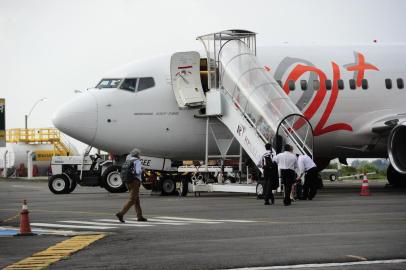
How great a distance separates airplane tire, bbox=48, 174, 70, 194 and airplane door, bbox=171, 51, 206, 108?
285 inches

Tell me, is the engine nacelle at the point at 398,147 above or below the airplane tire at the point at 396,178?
above

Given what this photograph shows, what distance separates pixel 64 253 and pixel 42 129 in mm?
68493

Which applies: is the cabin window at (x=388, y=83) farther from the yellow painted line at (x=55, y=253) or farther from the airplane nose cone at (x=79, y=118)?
the yellow painted line at (x=55, y=253)

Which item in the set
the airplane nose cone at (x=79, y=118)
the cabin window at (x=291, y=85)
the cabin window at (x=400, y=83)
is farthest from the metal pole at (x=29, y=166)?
the cabin window at (x=400, y=83)

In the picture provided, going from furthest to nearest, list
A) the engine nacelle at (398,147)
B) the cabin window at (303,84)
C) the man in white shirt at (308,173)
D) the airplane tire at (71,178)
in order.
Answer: the airplane tire at (71,178)
the cabin window at (303,84)
the engine nacelle at (398,147)
the man in white shirt at (308,173)

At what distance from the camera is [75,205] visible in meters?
26.5

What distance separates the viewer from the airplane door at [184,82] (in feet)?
98.0

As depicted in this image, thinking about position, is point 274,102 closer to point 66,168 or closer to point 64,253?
point 66,168

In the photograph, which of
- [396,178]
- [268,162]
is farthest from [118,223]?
[396,178]

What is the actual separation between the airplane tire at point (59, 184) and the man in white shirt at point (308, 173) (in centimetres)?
1155

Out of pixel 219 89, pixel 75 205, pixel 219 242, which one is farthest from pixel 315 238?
pixel 219 89

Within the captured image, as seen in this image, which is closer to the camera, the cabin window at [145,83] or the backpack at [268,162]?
the backpack at [268,162]

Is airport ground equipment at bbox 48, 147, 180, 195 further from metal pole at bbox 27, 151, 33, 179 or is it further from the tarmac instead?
metal pole at bbox 27, 151, 33, 179

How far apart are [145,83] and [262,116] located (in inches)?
168
